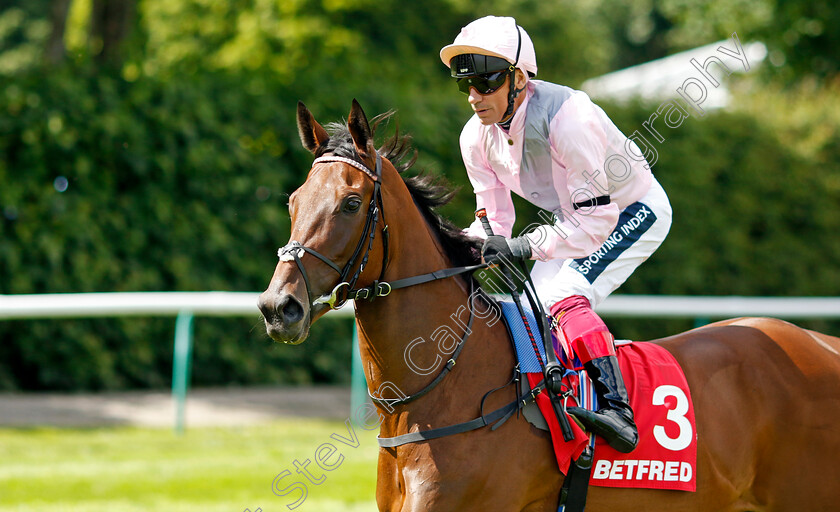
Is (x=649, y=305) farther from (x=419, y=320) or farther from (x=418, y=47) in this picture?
(x=418, y=47)

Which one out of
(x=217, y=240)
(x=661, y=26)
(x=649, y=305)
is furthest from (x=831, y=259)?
(x=661, y=26)

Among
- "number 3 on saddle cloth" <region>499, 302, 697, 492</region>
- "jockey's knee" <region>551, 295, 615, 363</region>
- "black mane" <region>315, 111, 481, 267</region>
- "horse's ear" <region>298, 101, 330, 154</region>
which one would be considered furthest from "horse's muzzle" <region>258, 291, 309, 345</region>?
"jockey's knee" <region>551, 295, 615, 363</region>

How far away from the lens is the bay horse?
106 inches

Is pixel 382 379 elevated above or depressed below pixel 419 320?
below

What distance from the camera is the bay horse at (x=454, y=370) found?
8.86 feet

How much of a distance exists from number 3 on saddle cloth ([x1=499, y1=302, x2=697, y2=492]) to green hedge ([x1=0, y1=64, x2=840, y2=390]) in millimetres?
4935

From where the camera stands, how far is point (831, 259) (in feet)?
38.5

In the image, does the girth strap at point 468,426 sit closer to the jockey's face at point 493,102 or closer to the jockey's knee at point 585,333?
the jockey's knee at point 585,333

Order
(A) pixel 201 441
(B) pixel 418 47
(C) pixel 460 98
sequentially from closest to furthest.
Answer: (A) pixel 201 441, (C) pixel 460 98, (B) pixel 418 47

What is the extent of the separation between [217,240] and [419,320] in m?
5.76

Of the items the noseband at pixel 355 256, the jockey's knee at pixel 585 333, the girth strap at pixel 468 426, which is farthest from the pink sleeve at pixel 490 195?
the girth strap at pixel 468 426

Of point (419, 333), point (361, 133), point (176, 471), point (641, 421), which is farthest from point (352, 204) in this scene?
point (176, 471)

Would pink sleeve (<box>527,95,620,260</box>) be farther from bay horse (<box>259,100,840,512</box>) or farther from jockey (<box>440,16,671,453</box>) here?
bay horse (<box>259,100,840,512</box>)

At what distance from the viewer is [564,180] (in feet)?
10.6
